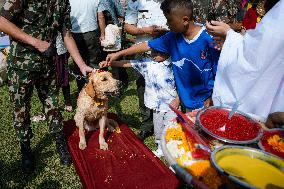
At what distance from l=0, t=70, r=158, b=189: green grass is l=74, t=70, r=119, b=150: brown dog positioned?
1.95ft

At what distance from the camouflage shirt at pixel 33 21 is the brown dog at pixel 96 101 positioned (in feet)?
2.67

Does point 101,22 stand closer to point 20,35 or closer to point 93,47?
point 93,47

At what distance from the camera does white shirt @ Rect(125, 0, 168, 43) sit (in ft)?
18.7

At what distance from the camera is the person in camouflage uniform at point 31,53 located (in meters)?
4.23

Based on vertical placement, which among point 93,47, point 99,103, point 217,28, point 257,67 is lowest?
point 99,103

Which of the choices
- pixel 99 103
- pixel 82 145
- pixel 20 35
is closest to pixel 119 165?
pixel 82 145

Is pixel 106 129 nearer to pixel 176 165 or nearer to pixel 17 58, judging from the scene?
pixel 17 58

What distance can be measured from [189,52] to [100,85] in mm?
1479

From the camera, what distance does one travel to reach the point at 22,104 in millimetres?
4707

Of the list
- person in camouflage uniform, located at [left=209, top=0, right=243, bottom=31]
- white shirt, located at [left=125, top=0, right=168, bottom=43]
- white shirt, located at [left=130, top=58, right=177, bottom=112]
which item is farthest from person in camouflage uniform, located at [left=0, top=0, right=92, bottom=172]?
person in camouflage uniform, located at [left=209, top=0, right=243, bottom=31]

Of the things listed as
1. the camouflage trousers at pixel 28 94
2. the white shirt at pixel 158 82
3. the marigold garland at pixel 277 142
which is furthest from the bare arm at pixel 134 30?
the marigold garland at pixel 277 142

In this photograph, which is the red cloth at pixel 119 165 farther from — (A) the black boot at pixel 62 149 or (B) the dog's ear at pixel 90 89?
(B) the dog's ear at pixel 90 89

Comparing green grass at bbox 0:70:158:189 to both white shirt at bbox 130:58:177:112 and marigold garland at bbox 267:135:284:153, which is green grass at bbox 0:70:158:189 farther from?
marigold garland at bbox 267:135:284:153

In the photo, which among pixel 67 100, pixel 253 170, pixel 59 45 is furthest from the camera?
pixel 67 100
